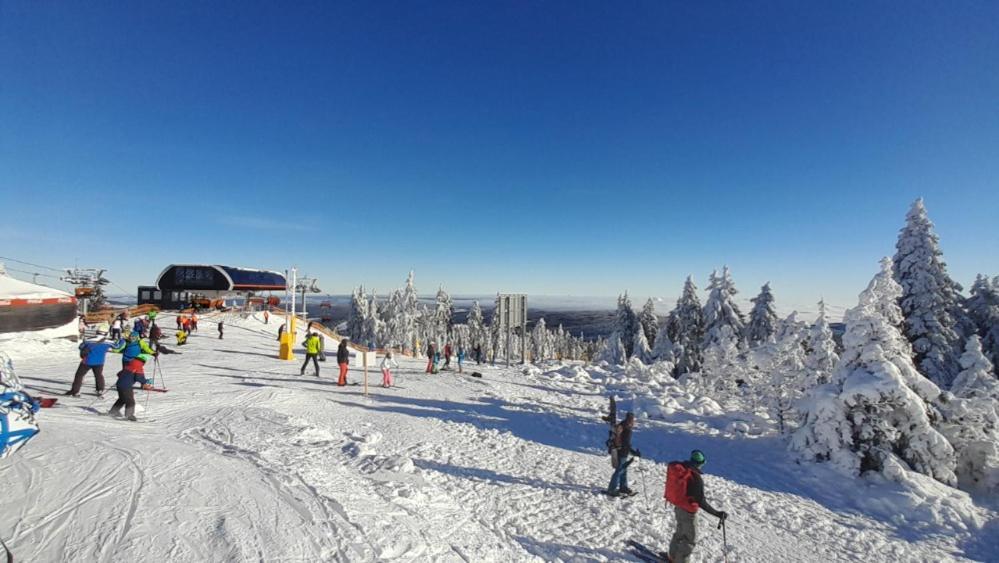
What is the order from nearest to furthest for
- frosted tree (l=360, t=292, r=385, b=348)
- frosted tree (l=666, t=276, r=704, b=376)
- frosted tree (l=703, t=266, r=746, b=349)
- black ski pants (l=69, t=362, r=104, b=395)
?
1. black ski pants (l=69, t=362, r=104, b=395)
2. frosted tree (l=703, t=266, r=746, b=349)
3. frosted tree (l=666, t=276, r=704, b=376)
4. frosted tree (l=360, t=292, r=385, b=348)

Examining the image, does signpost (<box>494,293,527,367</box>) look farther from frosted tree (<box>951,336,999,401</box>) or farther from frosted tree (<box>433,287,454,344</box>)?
frosted tree (<box>433,287,454,344</box>)

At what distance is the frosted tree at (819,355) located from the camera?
524 inches

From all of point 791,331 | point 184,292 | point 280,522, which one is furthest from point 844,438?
point 184,292

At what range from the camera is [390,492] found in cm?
654

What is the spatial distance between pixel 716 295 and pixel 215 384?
100 feet

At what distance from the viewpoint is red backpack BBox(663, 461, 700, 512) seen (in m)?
5.31

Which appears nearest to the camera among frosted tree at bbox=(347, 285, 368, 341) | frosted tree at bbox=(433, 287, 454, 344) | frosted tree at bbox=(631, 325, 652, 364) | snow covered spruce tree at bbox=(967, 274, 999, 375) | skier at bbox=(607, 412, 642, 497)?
skier at bbox=(607, 412, 642, 497)

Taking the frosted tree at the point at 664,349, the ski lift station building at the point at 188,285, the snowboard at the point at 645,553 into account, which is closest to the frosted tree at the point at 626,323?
the frosted tree at the point at 664,349

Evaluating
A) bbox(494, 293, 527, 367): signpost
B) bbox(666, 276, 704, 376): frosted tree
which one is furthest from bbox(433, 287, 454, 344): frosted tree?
bbox(494, 293, 527, 367): signpost

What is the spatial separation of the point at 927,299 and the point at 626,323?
28832 millimetres

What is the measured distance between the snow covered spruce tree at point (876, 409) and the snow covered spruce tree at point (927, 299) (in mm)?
11120

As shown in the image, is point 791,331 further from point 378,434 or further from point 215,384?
point 215,384

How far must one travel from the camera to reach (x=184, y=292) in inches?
1409

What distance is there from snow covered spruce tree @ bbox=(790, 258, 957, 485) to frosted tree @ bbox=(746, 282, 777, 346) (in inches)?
871
